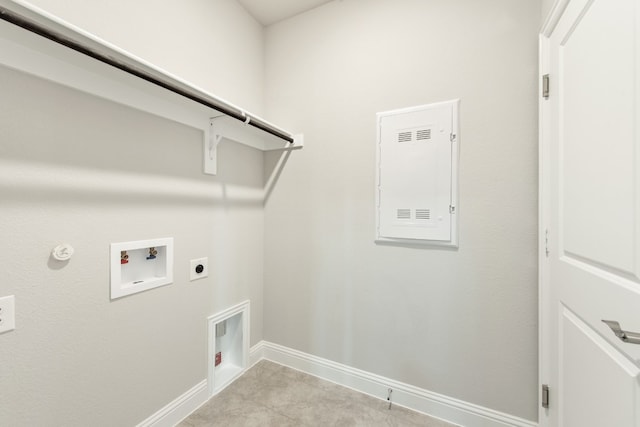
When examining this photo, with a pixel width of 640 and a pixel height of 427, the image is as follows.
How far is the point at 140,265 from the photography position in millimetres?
1368

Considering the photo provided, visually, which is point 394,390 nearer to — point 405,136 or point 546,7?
point 405,136

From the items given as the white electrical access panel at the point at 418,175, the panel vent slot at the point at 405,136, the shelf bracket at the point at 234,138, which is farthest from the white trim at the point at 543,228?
the shelf bracket at the point at 234,138

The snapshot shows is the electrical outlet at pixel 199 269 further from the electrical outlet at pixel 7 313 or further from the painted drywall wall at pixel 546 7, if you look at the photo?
the painted drywall wall at pixel 546 7

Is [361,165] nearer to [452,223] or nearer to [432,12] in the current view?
[452,223]

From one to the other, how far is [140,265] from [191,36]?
139 centimetres

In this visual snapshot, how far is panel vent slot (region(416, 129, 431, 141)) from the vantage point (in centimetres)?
154

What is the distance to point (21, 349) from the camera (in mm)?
940

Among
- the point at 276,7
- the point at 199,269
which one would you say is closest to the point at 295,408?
the point at 199,269

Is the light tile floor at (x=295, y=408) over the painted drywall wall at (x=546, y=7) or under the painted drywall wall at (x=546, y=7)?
under

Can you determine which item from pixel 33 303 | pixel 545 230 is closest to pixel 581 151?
pixel 545 230

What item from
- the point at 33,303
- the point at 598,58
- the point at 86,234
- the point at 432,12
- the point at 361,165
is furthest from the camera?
the point at 361,165

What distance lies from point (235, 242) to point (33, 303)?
1.03 metres

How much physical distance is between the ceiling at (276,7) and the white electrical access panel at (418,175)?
3.51ft

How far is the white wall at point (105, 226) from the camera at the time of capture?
94 cm
